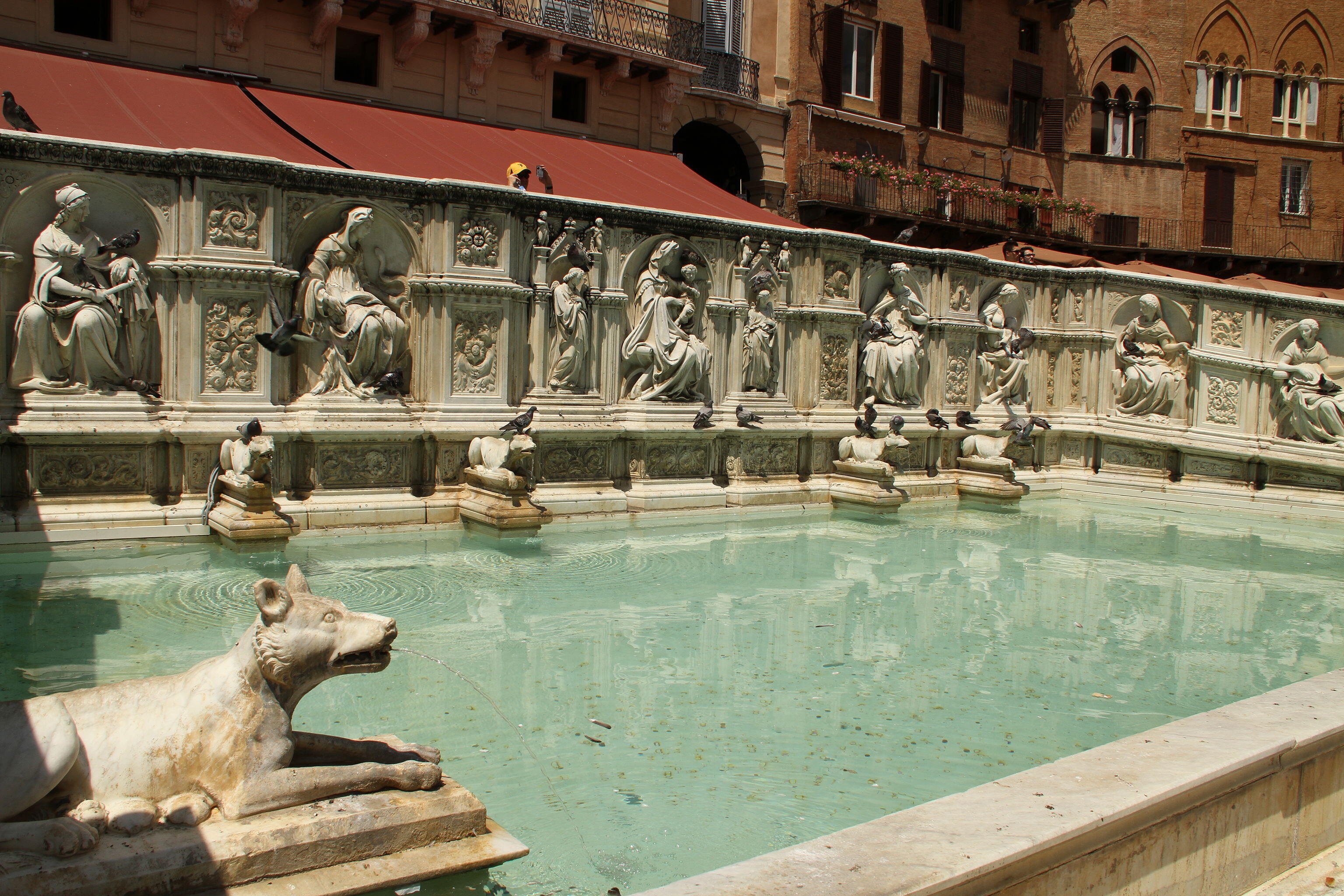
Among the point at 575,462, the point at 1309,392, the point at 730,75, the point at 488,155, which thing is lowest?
the point at 575,462

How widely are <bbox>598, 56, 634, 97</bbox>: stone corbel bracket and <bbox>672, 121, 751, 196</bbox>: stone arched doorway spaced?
585cm

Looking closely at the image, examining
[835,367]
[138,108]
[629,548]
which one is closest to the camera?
[629,548]

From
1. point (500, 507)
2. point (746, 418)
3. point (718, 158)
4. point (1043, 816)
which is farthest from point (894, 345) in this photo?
point (718, 158)

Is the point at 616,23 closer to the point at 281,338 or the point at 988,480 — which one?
the point at 988,480

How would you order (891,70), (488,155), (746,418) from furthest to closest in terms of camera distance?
(891,70)
(488,155)
(746,418)

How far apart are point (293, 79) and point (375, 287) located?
7.54 metres

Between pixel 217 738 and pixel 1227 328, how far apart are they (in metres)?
13.5

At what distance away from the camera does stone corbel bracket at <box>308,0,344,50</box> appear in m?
15.4

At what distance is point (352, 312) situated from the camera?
952 centimetres

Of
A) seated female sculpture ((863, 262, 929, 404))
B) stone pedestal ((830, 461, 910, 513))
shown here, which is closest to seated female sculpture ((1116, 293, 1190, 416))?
seated female sculpture ((863, 262, 929, 404))

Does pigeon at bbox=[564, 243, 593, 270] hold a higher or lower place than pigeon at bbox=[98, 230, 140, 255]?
higher

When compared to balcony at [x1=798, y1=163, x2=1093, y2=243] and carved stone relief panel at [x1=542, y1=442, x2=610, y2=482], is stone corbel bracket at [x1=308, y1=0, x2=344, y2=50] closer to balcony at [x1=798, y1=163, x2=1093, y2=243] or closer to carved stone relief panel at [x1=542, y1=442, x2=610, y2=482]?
carved stone relief panel at [x1=542, y1=442, x2=610, y2=482]

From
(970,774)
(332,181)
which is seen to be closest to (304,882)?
(970,774)

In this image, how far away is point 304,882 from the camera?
329cm
